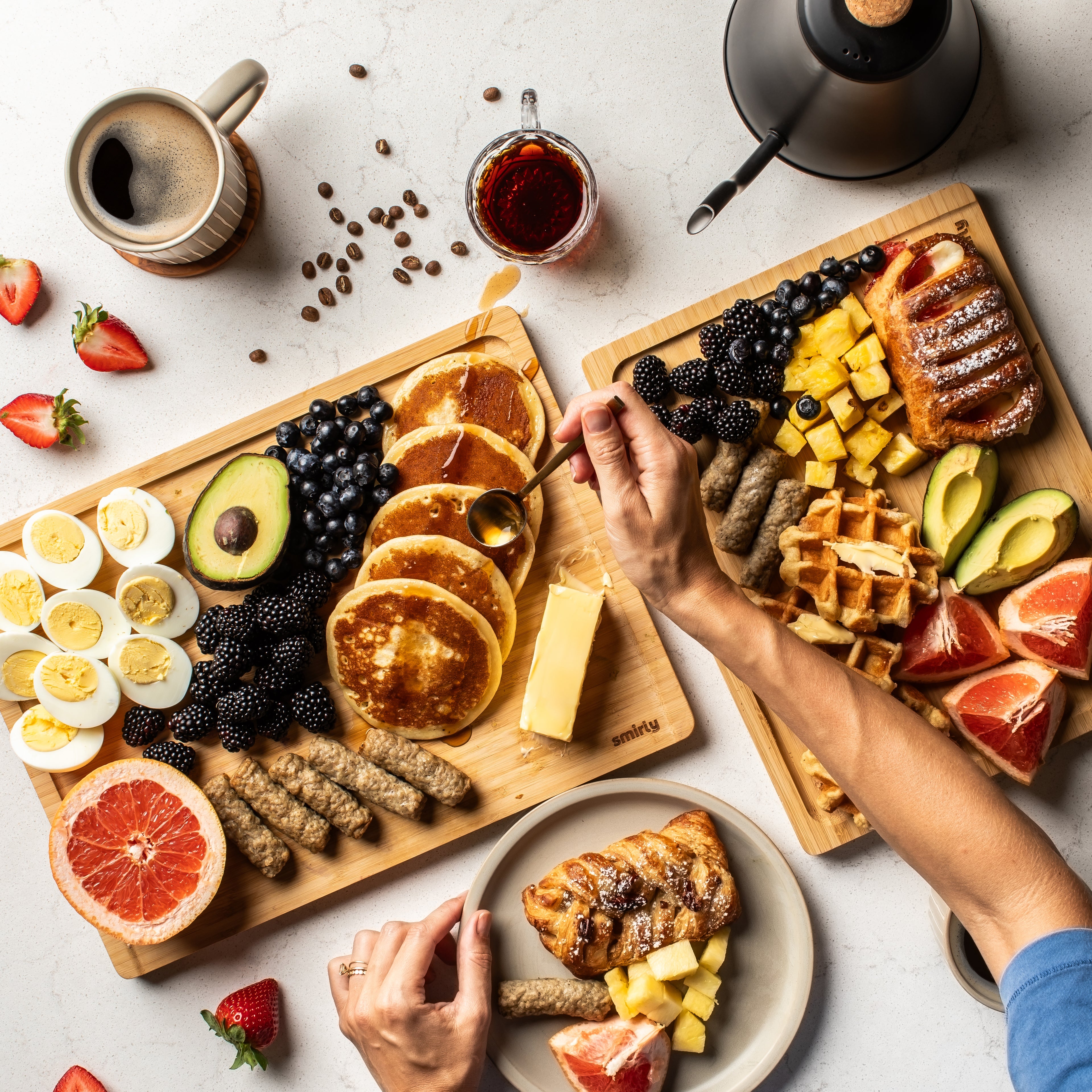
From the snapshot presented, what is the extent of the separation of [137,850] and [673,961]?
5.89ft

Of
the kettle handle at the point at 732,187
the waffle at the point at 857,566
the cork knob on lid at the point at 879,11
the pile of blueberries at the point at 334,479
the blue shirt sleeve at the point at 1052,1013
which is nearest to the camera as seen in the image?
the blue shirt sleeve at the point at 1052,1013

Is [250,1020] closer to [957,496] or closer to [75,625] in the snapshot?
[75,625]

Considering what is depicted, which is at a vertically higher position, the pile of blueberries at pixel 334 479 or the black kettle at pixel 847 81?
the black kettle at pixel 847 81

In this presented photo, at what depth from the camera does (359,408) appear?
9.71 feet

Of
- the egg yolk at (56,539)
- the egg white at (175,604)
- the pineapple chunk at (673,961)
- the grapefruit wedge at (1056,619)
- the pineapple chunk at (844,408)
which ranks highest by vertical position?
the egg yolk at (56,539)

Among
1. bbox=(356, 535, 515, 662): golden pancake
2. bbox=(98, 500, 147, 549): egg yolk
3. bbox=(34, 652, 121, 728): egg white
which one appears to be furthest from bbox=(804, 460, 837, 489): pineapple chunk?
bbox=(34, 652, 121, 728): egg white

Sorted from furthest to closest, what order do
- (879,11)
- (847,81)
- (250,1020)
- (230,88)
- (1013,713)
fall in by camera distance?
(250,1020)
(230,88)
(1013,713)
(847,81)
(879,11)

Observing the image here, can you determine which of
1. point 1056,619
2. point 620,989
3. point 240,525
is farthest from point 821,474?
point 240,525

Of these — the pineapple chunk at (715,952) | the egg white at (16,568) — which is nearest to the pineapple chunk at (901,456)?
the pineapple chunk at (715,952)

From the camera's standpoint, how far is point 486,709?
9.71 feet

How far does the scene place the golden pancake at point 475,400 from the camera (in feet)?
9.61

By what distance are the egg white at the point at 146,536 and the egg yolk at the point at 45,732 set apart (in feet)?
1.96

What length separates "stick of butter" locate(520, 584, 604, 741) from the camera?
110 inches

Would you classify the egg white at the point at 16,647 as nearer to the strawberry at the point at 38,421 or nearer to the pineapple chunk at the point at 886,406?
the strawberry at the point at 38,421
